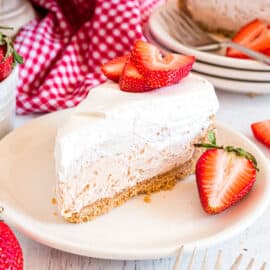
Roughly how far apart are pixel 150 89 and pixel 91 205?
0.80ft

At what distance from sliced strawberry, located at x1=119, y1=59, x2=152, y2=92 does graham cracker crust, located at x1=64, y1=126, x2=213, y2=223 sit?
0.52ft

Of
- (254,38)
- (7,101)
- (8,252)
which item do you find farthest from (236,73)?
(8,252)

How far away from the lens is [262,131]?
149cm

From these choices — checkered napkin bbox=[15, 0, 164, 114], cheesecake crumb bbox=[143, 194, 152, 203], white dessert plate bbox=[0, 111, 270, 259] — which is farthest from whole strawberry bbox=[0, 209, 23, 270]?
checkered napkin bbox=[15, 0, 164, 114]

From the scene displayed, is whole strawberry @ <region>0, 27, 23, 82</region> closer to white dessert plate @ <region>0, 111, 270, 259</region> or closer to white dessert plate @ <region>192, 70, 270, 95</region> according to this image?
white dessert plate @ <region>0, 111, 270, 259</region>

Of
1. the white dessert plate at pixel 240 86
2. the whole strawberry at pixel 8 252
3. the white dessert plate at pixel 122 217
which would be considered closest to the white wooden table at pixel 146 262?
the white dessert plate at pixel 122 217

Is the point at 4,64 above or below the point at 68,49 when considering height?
above

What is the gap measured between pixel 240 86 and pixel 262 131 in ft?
0.58

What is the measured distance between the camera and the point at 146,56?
4.24ft

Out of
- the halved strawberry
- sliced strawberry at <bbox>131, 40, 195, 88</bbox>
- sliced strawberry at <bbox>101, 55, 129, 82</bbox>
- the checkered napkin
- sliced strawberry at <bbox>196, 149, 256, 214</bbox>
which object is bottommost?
the checkered napkin

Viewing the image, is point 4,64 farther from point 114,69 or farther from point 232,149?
point 232,149

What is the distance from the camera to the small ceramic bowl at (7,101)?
4.43ft

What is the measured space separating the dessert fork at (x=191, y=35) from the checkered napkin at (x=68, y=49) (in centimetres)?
13

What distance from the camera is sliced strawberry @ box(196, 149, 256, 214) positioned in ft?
3.83
